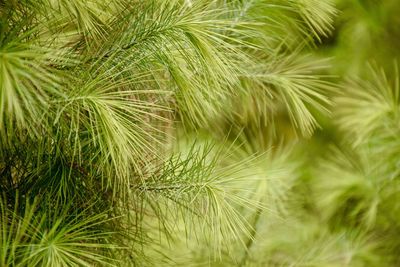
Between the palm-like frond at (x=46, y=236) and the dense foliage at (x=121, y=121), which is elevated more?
the dense foliage at (x=121, y=121)

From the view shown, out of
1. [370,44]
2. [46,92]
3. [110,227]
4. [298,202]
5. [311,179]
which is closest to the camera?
[46,92]

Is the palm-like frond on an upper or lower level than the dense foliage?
lower

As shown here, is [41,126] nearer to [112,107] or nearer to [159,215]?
[112,107]

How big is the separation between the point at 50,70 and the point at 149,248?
28 cm

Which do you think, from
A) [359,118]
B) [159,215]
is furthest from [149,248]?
[359,118]

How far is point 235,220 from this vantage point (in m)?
0.76

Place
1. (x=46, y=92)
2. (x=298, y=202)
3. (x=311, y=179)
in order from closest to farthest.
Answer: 1. (x=46, y=92)
2. (x=298, y=202)
3. (x=311, y=179)

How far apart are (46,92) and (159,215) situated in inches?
8.6

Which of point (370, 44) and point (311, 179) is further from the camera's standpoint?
point (370, 44)

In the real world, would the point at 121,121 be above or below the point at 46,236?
above

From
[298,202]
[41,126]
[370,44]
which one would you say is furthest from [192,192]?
[370,44]

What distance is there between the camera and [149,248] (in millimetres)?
856

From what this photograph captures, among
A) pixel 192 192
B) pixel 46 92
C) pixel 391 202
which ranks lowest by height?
Result: pixel 391 202

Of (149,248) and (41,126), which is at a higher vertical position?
(41,126)
